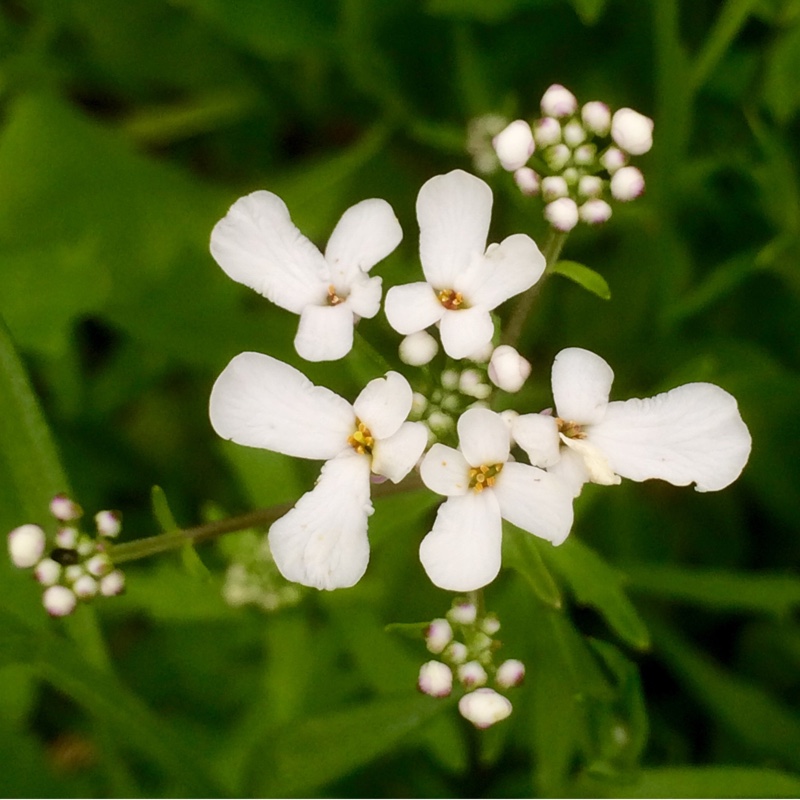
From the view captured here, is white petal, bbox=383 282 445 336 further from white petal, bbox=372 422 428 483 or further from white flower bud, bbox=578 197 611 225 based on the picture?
white flower bud, bbox=578 197 611 225

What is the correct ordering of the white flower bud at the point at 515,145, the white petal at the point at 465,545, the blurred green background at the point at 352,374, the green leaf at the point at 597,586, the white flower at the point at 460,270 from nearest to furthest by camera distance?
the white petal at the point at 465,545
the white flower at the point at 460,270
the white flower bud at the point at 515,145
the green leaf at the point at 597,586
the blurred green background at the point at 352,374

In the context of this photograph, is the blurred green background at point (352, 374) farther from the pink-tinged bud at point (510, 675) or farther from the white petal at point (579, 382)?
the white petal at point (579, 382)

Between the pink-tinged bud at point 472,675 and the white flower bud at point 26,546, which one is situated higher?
the white flower bud at point 26,546

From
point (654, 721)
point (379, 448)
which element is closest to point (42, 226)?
point (379, 448)

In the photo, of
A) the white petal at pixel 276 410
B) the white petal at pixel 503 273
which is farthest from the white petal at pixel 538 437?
the white petal at pixel 276 410

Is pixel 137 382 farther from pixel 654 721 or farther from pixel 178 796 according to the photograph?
pixel 654 721

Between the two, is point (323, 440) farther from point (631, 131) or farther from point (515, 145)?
point (631, 131)

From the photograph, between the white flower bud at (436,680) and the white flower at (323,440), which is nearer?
the white flower at (323,440)
